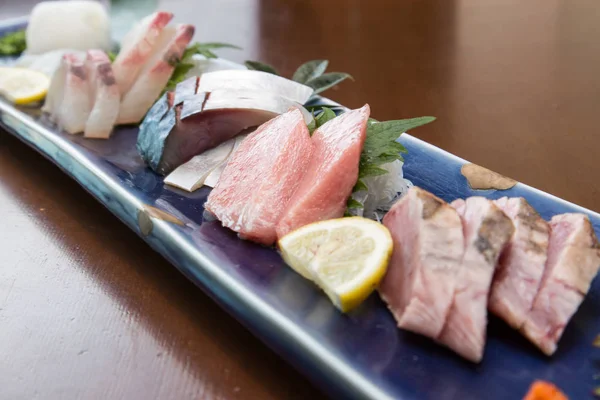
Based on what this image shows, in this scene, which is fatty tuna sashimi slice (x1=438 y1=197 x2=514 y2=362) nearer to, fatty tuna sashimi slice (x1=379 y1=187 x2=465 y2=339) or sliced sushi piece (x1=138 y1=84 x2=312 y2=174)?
fatty tuna sashimi slice (x1=379 y1=187 x2=465 y2=339)

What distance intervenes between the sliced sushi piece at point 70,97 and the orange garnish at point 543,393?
2.17 meters

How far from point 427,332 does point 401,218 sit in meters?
0.31

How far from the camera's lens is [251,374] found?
4.70 ft

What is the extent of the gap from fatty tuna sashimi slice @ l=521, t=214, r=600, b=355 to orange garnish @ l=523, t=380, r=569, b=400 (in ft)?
0.50

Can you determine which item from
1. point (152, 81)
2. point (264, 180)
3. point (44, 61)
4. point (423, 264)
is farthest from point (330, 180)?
point (44, 61)

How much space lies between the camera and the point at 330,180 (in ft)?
5.44

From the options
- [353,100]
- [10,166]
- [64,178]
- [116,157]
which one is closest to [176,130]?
[116,157]

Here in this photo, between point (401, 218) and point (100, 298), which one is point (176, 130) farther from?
point (401, 218)

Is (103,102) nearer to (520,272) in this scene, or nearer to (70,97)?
(70,97)

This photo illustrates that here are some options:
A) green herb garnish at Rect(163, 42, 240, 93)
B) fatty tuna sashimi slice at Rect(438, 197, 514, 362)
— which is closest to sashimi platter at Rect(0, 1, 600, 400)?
fatty tuna sashimi slice at Rect(438, 197, 514, 362)

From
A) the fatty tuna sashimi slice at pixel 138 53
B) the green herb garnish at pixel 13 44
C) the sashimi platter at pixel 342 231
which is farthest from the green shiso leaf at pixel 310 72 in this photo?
the green herb garnish at pixel 13 44

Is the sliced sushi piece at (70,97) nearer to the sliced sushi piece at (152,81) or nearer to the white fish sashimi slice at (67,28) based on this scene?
the sliced sushi piece at (152,81)

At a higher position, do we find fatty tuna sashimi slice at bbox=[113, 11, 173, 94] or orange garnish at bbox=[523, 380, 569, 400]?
fatty tuna sashimi slice at bbox=[113, 11, 173, 94]

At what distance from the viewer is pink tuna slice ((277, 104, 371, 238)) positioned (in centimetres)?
164
